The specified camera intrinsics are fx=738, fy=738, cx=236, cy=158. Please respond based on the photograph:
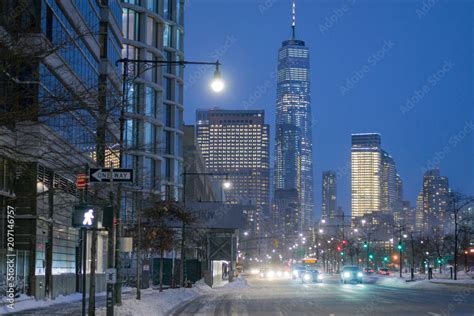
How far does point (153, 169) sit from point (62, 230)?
47724mm

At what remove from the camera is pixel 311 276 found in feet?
268

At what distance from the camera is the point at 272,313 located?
1123 inches

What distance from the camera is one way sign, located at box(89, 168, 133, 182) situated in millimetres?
21422

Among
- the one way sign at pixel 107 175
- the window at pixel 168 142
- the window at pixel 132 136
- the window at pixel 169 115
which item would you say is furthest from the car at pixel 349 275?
the one way sign at pixel 107 175

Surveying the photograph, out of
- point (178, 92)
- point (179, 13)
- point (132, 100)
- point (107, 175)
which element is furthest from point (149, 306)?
point (179, 13)

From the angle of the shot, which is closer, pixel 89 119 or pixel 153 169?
pixel 89 119

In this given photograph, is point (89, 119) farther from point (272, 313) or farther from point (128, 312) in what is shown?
point (272, 313)

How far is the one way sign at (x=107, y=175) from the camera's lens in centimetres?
2142

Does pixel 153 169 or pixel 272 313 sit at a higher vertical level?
pixel 153 169

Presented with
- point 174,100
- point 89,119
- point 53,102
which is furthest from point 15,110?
point 174,100

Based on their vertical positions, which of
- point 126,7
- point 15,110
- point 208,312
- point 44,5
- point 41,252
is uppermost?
point 126,7

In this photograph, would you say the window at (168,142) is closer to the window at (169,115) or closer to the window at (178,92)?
the window at (169,115)

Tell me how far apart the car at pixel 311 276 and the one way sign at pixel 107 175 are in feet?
196

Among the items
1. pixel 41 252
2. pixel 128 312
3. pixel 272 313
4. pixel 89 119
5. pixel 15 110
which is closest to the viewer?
pixel 15 110
